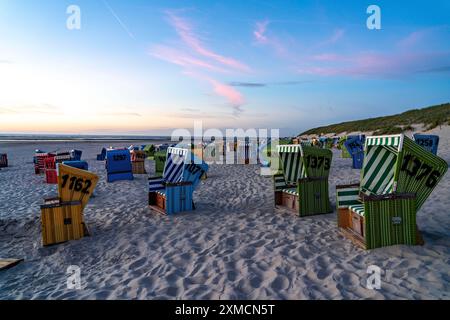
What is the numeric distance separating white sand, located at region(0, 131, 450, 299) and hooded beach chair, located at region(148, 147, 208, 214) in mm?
334

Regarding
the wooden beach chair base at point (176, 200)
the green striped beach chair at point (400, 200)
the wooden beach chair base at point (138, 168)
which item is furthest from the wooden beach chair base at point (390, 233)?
the wooden beach chair base at point (138, 168)

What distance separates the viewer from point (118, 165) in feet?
44.8

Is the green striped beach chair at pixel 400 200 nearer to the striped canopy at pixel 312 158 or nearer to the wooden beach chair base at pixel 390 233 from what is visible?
the wooden beach chair base at pixel 390 233

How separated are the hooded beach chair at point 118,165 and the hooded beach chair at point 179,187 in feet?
18.1

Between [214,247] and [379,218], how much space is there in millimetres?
2740

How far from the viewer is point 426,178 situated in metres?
5.21

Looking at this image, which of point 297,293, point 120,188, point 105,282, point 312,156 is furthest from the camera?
point 120,188

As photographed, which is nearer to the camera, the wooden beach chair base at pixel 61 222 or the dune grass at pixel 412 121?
the wooden beach chair base at pixel 61 222

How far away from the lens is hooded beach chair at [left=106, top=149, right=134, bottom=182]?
13.5 m

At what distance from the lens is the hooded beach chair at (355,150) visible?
15719mm

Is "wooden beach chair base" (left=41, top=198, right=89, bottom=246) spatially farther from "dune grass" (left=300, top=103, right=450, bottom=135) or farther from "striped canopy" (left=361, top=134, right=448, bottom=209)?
"dune grass" (left=300, top=103, right=450, bottom=135)

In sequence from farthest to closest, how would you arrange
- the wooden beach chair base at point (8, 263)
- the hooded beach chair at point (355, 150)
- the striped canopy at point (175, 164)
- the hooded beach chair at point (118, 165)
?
the hooded beach chair at point (355, 150) → the hooded beach chair at point (118, 165) → the striped canopy at point (175, 164) → the wooden beach chair base at point (8, 263)
